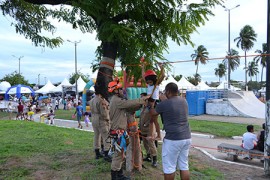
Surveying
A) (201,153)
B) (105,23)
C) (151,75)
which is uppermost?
(105,23)

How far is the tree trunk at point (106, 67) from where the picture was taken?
5.48 meters

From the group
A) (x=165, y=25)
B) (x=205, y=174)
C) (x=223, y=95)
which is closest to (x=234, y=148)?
(x=205, y=174)

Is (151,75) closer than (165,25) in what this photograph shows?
No

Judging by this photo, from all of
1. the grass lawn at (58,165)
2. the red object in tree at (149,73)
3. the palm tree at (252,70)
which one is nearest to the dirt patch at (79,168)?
the grass lawn at (58,165)

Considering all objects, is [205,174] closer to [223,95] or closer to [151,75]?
[151,75]

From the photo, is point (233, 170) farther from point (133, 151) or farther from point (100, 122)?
point (100, 122)

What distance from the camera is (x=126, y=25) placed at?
4773mm

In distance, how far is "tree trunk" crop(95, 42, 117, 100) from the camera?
5.48 meters

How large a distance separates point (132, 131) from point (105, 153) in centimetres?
129

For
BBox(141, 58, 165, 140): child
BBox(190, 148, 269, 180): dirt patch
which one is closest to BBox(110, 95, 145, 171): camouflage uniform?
BBox(141, 58, 165, 140): child

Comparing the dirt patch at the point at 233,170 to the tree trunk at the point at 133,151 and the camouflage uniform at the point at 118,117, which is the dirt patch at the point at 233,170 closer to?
the tree trunk at the point at 133,151

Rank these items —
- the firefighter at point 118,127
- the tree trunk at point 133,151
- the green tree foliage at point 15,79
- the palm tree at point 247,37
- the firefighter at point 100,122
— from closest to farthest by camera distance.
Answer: the firefighter at point 118,127 < the tree trunk at point 133,151 < the firefighter at point 100,122 < the palm tree at point 247,37 < the green tree foliage at point 15,79

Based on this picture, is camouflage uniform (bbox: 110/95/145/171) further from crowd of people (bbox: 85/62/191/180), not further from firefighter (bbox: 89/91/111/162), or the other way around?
firefighter (bbox: 89/91/111/162)

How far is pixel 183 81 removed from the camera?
1613 inches
